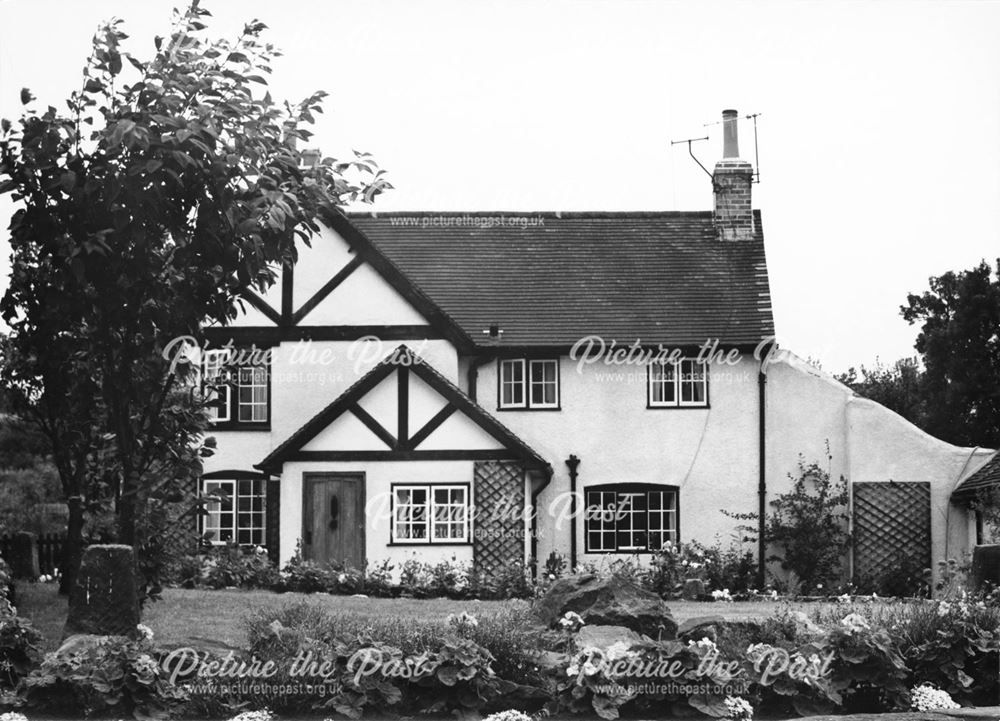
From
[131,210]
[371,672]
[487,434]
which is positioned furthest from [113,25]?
[487,434]

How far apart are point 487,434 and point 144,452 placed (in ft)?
41.4

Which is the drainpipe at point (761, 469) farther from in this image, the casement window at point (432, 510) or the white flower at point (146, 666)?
the white flower at point (146, 666)

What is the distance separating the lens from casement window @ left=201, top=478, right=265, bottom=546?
26281 millimetres

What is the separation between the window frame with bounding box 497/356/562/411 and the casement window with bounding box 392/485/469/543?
248 cm

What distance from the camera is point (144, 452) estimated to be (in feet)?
43.5

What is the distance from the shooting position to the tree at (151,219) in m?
12.2

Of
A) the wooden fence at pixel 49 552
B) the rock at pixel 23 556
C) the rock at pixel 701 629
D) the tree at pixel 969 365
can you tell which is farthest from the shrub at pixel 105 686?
the tree at pixel 969 365

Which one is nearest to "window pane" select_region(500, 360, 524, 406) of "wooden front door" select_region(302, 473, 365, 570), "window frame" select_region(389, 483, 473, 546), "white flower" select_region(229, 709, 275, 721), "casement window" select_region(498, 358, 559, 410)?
"casement window" select_region(498, 358, 559, 410)

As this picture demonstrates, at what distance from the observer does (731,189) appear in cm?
2948

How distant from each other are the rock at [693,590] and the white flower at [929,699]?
12249 mm

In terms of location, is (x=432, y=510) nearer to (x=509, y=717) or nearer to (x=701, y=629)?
(x=701, y=629)

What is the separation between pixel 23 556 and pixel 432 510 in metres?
7.38

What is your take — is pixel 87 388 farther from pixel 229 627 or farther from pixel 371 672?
pixel 371 672

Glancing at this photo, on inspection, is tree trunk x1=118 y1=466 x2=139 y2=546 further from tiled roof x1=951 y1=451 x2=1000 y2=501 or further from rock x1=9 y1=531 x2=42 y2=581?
tiled roof x1=951 y1=451 x2=1000 y2=501
